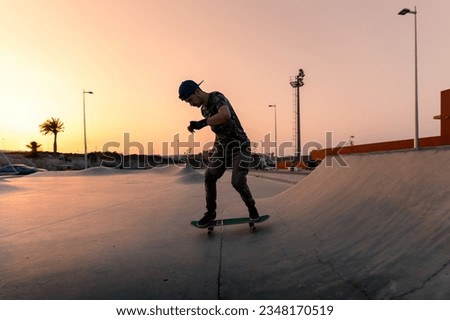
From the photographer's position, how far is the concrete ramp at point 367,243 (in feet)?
6.20

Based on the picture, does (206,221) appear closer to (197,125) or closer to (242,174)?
(242,174)

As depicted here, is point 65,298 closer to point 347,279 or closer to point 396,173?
point 347,279

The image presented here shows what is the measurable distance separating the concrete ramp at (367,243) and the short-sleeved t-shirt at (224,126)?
1.15m

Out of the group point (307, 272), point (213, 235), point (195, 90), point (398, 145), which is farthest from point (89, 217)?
point (398, 145)

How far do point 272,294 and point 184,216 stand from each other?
3.39 metres

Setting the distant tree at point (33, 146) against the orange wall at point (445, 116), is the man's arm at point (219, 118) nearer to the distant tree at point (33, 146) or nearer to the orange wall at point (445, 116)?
the orange wall at point (445, 116)

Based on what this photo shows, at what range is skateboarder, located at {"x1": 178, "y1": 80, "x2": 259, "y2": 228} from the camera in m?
3.54

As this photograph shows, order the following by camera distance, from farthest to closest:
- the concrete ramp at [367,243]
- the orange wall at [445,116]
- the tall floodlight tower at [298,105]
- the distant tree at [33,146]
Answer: the distant tree at [33,146]
the tall floodlight tower at [298,105]
the orange wall at [445,116]
the concrete ramp at [367,243]

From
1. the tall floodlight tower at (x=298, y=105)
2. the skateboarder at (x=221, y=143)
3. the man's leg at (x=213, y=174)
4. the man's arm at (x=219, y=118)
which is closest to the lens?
the man's arm at (x=219, y=118)

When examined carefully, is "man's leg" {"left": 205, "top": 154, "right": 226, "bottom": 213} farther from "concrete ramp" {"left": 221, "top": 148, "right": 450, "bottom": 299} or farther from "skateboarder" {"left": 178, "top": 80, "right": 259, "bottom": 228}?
"concrete ramp" {"left": 221, "top": 148, "right": 450, "bottom": 299}

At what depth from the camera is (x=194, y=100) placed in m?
3.58

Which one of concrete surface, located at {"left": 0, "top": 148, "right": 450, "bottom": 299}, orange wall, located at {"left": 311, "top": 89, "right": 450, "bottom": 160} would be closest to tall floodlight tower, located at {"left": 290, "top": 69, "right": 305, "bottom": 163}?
orange wall, located at {"left": 311, "top": 89, "right": 450, "bottom": 160}

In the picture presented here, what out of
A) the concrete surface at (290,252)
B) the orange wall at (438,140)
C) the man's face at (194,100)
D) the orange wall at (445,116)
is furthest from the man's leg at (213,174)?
the orange wall at (445,116)

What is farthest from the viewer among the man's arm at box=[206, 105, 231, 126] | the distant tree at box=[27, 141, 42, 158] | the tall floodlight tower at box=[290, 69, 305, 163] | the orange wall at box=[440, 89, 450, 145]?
the distant tree at box=[27, 141, 42, 158]
